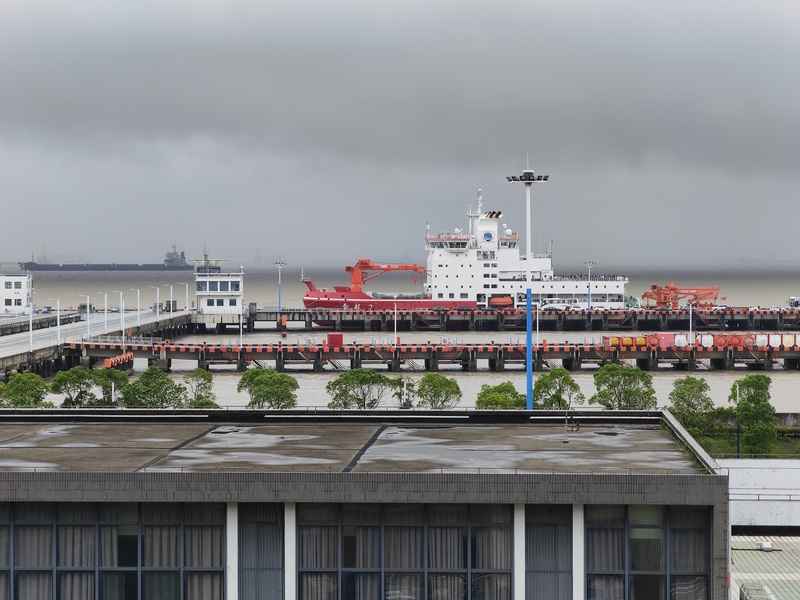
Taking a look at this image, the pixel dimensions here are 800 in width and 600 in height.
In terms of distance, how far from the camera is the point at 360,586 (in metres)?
18.9

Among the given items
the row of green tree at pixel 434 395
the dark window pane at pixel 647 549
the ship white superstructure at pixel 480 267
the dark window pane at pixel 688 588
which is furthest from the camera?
the ship white superstructure at pixel 480 267

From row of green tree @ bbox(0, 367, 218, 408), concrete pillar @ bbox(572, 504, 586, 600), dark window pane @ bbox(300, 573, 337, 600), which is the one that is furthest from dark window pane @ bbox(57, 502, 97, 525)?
row of green tree @ bbox(0, 367, 218, 408)

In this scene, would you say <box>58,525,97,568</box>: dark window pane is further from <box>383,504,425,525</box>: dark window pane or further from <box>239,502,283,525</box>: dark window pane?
<box>383,504,425,525</box>: dark window pane

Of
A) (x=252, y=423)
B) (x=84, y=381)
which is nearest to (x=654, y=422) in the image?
(x=252, y=423)

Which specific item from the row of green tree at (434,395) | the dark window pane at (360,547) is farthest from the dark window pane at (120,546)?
the row of green tree at (434,395)

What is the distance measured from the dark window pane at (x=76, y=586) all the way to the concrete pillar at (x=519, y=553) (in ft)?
19.7

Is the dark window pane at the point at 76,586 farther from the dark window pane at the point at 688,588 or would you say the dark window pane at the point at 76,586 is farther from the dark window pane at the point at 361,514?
the dark window pane at the point at 688,588

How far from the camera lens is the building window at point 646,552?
18.4 m

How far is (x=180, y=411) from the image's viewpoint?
27.1 m

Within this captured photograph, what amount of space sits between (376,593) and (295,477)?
206 centimetres

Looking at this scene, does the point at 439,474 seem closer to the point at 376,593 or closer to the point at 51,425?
the point at 376,593

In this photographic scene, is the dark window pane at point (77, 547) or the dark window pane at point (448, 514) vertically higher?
the dark window pane at point (448, 514)

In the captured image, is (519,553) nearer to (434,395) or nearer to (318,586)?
(318,586)

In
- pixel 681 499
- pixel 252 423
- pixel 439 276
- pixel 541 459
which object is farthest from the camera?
pixel 439 276
